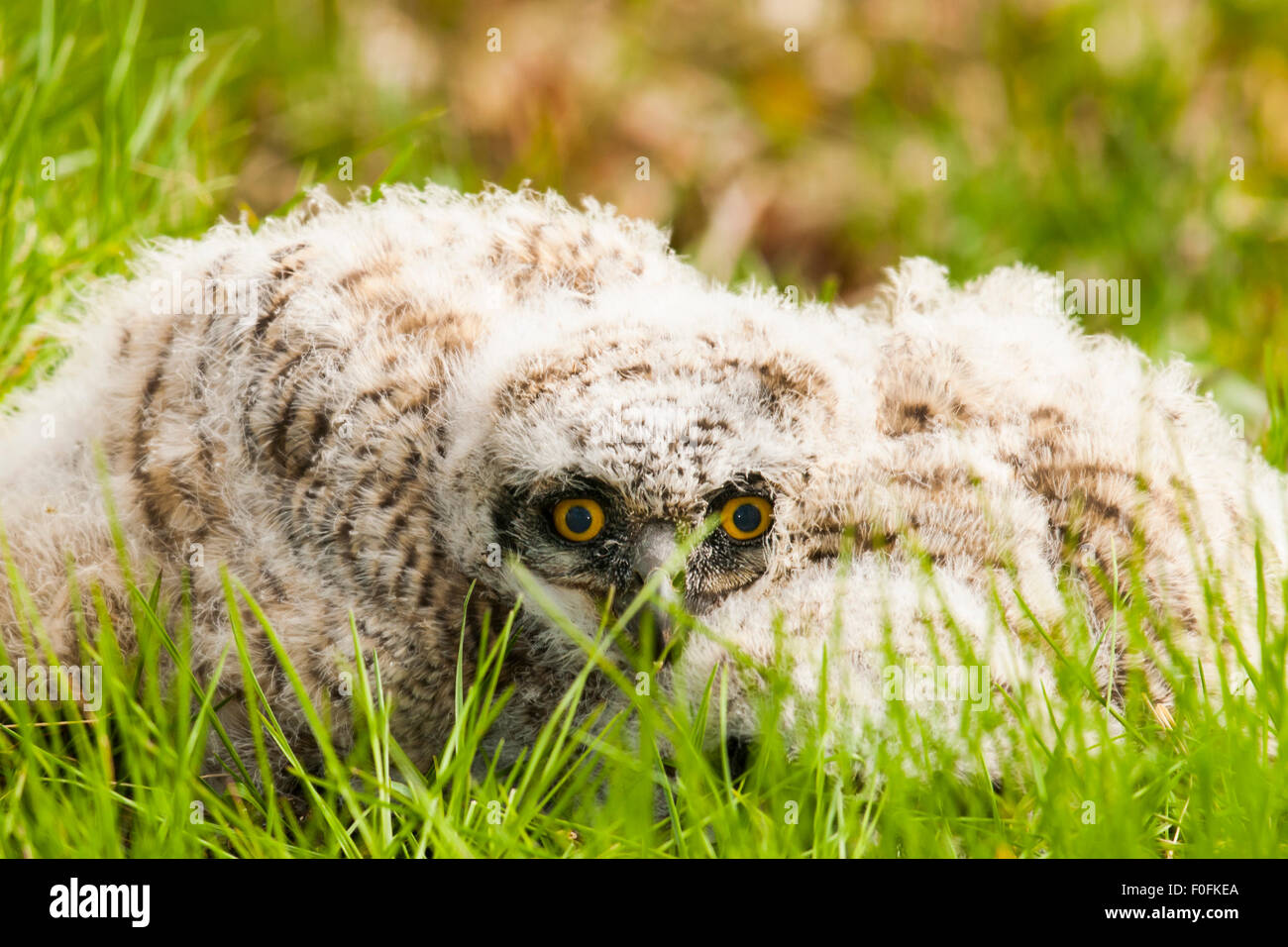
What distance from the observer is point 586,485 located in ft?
9.75

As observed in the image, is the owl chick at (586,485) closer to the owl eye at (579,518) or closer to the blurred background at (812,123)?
the owl eye at (579,518)

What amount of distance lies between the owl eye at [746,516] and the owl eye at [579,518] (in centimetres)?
26

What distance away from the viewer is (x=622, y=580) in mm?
3021

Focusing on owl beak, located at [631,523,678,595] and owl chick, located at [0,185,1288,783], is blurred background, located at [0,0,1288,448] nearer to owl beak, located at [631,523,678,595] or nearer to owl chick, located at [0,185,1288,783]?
owl chick, located at [0,185,1288,783]

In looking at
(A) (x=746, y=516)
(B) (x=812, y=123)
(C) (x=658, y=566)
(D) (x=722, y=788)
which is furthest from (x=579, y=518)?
(B) (x=812, y=123)

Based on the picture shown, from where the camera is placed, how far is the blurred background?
5746 mm

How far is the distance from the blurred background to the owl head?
1966 mm

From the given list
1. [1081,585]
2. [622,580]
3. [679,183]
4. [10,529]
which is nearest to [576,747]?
[622,580]

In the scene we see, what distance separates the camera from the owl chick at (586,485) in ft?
9.62

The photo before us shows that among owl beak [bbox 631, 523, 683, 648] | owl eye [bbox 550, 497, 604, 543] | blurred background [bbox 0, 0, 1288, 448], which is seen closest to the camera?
owl beak [bbox 631, 523, 683, 648]

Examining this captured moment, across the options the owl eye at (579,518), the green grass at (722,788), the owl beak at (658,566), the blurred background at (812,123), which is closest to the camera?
the green grass at (722,788)

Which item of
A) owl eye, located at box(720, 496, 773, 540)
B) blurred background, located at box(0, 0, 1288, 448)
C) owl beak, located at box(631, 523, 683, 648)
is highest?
blurred background, located at box(0, 0, 1288, 448)

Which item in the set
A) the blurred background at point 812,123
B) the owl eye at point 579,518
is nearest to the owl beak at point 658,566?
the owl eye at point 579,518

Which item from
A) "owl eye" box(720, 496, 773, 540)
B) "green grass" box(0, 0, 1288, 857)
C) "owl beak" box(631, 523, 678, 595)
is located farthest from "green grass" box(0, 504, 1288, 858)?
"owl eye" box(720, 496, 773, 540)
